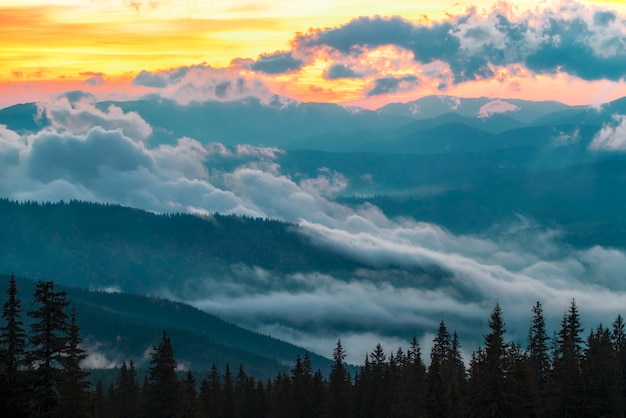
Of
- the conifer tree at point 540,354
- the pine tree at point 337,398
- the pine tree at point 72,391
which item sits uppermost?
the conifer tree at point 540,354

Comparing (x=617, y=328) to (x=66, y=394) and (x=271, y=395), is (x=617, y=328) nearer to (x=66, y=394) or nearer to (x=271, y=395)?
(x=271, y=395)

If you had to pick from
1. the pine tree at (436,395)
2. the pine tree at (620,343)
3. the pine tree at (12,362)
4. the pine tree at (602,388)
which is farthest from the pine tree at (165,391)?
the pine tree at (620,343)

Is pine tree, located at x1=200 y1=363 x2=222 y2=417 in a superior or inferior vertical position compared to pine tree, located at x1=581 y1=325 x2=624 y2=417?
superior

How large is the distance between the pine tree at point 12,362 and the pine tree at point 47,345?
41.1 inches

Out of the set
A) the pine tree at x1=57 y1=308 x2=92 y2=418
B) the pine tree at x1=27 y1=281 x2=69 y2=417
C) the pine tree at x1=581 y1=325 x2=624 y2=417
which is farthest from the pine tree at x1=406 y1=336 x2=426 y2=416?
the pine tree at x1=27 y1=281 x2=69 y2=417

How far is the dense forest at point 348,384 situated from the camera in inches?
2591

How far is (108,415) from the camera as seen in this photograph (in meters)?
128

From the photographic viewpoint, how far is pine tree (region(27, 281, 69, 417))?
212ft

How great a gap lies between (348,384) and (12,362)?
71.9m

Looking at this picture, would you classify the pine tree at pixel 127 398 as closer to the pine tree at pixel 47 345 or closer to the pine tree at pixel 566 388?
the pine tree at pixel 566 388

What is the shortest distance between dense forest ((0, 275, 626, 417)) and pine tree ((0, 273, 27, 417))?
7 centimetres

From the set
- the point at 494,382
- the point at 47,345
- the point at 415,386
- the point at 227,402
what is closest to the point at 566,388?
the point at 494,382

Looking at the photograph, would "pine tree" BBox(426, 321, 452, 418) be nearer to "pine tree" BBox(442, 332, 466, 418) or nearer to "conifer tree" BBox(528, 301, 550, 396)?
"pine tree" BBox(442, 332, 466, 418)

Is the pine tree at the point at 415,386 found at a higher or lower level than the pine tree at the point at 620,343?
lower
